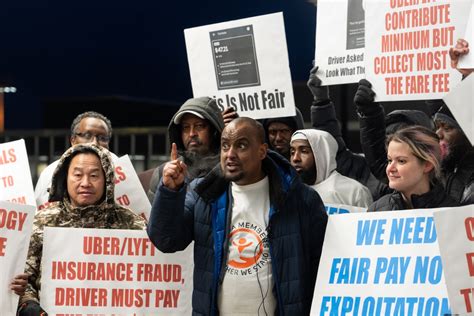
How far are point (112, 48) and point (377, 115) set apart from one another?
10980 millimetres

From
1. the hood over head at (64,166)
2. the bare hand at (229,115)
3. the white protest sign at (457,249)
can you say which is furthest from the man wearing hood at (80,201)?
the white protest sign at (457,249)

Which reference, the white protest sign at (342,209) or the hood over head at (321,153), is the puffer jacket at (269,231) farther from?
the hood over head at (321,153)

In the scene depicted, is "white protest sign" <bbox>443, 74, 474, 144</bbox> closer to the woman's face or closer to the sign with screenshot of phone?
the woman's face

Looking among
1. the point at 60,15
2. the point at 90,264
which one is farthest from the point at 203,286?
the point at 60,15

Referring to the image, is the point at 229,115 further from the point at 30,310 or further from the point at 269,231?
the point at 30,310

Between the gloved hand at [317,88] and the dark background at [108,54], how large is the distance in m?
5.45

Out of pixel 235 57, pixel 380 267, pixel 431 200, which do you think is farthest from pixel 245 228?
pixel 235 57

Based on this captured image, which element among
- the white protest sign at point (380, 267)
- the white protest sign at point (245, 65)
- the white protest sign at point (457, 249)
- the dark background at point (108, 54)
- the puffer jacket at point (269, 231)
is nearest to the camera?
the white protest sign at point (457, 249)

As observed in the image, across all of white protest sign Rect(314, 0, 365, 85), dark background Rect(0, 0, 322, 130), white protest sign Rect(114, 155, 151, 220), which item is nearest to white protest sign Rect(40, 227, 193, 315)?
white protest sign Rect(114, 155, 151, 220)

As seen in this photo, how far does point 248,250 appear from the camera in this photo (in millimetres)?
4145

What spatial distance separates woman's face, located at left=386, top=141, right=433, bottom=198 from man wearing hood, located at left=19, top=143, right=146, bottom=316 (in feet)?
4.42

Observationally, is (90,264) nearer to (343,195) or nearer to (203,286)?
(203,286)

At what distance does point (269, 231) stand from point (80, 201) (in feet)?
3.37

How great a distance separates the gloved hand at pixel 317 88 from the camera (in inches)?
217
